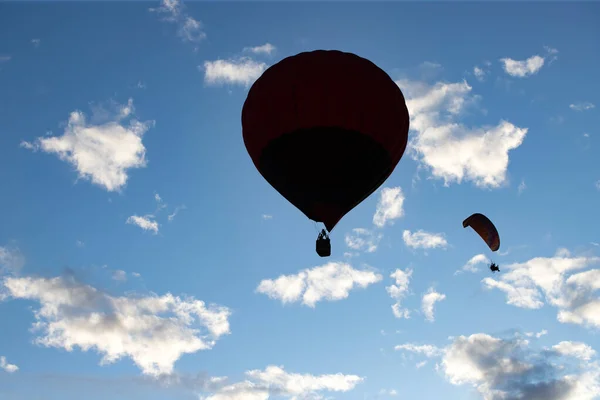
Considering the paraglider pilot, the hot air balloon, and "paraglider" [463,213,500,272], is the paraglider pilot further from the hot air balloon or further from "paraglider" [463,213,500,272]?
"paraglider" [463,213,500,272]

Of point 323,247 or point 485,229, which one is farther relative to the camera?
point 485,229

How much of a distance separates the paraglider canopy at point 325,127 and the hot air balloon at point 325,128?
4 cm

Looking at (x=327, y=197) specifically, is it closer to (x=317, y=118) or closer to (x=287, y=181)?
(x=287, y=181)

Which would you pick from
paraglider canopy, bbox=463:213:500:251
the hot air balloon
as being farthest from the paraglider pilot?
paraglider canopy, bbox=463:213:500:251

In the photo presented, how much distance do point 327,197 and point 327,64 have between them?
4.92 meters

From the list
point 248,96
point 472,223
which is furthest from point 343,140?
point 472,223

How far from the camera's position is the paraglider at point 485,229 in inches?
1526

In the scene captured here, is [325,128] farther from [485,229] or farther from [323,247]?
[485,229]

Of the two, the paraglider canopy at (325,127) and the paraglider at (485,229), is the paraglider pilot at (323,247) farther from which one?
the paraglider at (485,229)

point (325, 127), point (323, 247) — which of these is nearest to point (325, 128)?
point (325, 127)

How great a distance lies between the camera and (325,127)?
20109 mm

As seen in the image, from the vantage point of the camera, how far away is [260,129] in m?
20.9

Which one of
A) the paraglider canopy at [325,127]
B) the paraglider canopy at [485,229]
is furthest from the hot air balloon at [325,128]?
the paraglider canopy at [485,229]

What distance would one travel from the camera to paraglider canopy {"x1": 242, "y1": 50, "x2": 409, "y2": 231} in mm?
20203
